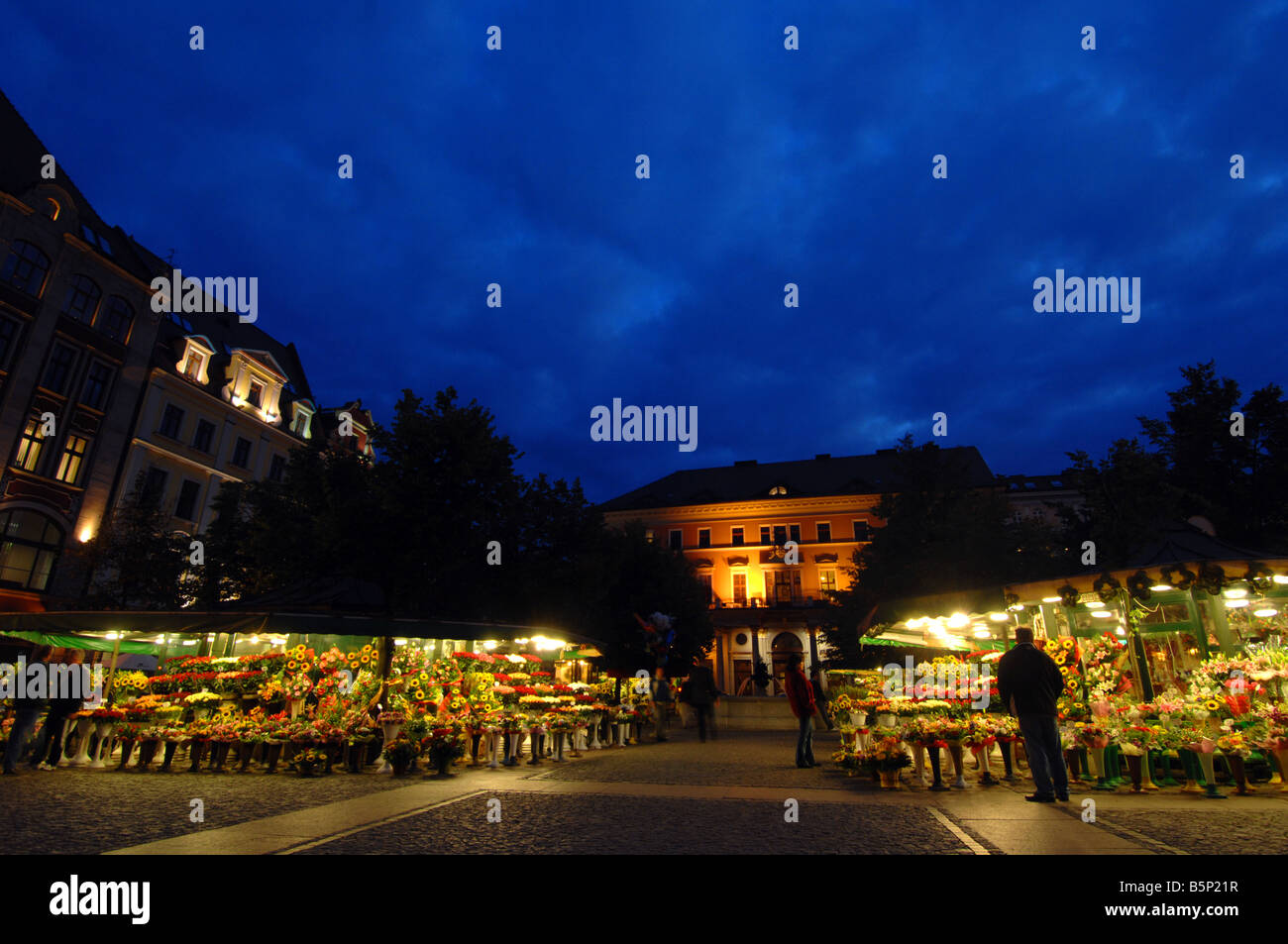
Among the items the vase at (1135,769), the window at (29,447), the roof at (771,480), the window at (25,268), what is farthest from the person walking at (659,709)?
the roof at (771,480)

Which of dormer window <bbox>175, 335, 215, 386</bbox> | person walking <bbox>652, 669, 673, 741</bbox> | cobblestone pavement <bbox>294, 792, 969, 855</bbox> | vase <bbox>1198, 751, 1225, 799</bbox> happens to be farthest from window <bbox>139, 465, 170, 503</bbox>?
vase <bbox>1198, 751, 1225, 799</bbox>

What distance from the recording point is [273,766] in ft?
36.9

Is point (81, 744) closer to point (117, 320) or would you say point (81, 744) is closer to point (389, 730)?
point (389, 730)

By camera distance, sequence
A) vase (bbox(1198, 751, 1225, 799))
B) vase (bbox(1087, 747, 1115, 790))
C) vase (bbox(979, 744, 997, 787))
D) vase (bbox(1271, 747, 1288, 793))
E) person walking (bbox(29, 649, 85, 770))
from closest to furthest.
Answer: vase (bbox(1198, 751, 1225, 799)) < vase (bbox(1271, 747, 1288, 793)) < vase (bbox(1087, 747, 1115, 790)) < vase (bbox(979, 744, 997, 787)) < person walking (bbox(29, 649, 85, 770))

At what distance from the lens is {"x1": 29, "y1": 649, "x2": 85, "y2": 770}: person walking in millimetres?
11562

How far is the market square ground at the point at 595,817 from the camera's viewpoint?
5.48m

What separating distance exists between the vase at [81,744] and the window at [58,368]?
66.1ft

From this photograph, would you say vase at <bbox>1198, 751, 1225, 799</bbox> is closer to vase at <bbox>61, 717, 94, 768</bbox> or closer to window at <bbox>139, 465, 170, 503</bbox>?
vase at <bbox>61, 717, 94, 768</bbox>

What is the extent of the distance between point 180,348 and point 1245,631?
39.0 metres

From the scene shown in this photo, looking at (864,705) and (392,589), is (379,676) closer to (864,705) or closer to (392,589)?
(392,589)

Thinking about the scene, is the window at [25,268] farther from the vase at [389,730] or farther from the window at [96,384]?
the vase at [389,730]

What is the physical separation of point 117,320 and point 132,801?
94.5 feet

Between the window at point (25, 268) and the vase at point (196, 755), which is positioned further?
the window at point (25, 268)

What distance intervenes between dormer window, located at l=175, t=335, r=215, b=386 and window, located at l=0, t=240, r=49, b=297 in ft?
20.5
